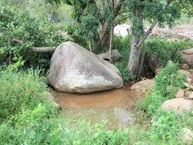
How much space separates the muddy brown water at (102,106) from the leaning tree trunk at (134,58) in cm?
110

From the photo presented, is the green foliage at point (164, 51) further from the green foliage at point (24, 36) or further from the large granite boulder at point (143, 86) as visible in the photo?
the green foliage at point (24, 36)

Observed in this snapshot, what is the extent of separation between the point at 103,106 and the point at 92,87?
86 cm

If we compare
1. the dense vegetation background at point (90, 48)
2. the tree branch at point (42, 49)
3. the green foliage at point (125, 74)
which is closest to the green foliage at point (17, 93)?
the dense vegetation background at point (90, 48)

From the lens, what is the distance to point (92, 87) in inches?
314

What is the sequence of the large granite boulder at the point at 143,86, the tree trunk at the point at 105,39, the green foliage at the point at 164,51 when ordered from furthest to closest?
the tree trunk at the point at 105,39 < the green foliage at the point at 164,51 < the large granite boulder at the point at 143,86

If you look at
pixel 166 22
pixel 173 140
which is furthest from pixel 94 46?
pixel 173 140

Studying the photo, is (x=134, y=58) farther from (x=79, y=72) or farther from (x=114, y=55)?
(x=79, y=72)

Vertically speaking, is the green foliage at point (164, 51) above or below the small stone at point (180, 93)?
above

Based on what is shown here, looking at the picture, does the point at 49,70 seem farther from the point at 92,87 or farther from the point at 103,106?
the point at 103,106

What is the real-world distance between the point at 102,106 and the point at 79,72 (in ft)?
4.12

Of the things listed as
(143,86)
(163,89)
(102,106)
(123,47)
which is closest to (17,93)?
(102,106)

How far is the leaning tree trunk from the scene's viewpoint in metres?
8.98

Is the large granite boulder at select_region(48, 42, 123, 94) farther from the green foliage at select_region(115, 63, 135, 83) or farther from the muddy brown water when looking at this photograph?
the green foliage at select_region(115, 63, 135, 83)

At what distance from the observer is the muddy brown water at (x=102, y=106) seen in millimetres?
6406
